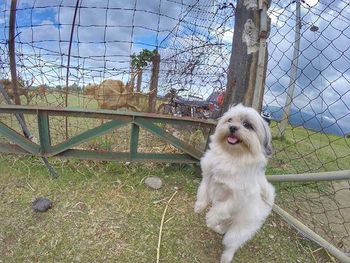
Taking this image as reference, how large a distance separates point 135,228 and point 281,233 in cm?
134

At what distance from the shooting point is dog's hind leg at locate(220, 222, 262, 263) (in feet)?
8.32

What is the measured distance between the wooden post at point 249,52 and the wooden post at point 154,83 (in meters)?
1.41

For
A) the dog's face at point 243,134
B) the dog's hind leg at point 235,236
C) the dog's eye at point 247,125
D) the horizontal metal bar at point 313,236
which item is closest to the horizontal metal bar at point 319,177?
the horizontal metal bar at point 313,236

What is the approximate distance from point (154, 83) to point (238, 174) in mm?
2334

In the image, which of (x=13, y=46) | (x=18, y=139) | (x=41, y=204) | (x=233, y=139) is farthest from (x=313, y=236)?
(x=13, y=46)

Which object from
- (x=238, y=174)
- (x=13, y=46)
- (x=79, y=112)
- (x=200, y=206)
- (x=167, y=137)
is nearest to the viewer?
(x=238, y=174)

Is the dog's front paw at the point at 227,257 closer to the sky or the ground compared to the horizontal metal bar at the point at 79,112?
closer to the ground

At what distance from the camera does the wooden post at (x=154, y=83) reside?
437 centimetres

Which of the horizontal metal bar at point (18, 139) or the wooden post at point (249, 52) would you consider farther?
the horizontal metal bar at point (18, 139)

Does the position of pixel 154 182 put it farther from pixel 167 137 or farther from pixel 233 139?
pixel 233 139

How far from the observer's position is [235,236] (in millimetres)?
2537

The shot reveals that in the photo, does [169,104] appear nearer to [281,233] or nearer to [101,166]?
[101,166]

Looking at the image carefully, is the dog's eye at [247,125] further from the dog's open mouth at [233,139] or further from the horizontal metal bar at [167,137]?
the horizontal metal bar at [167,137]

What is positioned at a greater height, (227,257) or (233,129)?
(233,129)
